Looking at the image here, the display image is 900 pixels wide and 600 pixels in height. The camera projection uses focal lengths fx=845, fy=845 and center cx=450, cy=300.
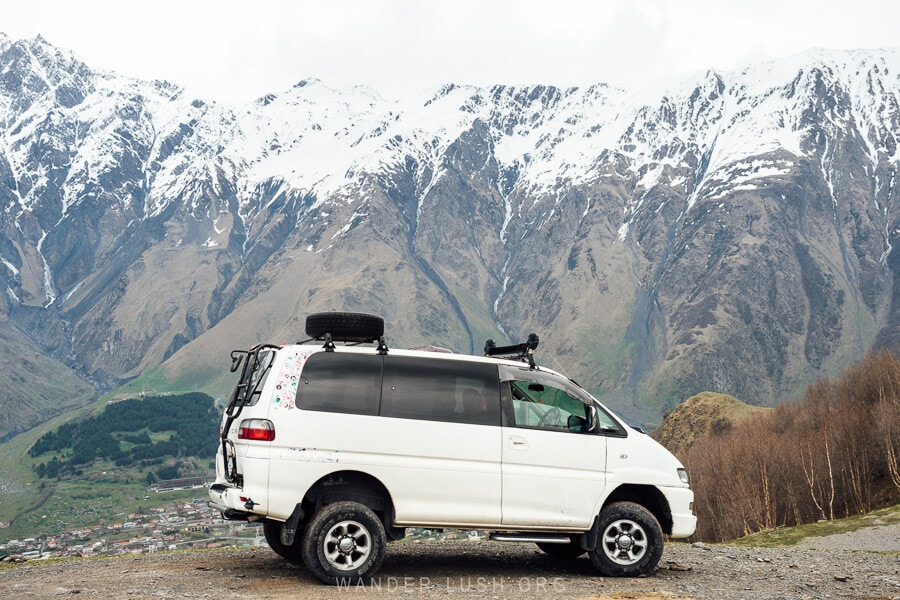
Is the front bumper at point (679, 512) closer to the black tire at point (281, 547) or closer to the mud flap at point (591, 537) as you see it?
the mud flap at point (591, 537)

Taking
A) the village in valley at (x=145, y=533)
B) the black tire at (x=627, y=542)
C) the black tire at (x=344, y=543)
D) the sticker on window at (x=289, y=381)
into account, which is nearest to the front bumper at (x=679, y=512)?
the black tire at (x=627, y=542)

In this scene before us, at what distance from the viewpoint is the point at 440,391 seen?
1360cm

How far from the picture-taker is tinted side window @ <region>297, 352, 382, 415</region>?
1313cm

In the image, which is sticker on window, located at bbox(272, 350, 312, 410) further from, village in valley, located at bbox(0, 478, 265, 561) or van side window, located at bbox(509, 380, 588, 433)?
village in valley, located at bbox(0, 478, 265, 561)

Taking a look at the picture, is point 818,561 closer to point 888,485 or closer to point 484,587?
point 484,587

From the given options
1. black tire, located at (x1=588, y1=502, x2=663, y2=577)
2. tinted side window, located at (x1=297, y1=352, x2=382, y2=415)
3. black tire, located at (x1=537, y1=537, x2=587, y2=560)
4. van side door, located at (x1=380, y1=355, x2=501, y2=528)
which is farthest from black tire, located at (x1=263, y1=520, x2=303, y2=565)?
black tire, located at (x1=588, y1=502, x2=663, y2=577)

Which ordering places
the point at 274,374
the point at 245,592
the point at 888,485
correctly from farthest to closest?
the point at 888,485
the point at 274,374
the point at 245,592

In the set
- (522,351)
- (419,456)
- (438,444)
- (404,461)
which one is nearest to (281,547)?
(404,461)

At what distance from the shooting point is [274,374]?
13.2 metres

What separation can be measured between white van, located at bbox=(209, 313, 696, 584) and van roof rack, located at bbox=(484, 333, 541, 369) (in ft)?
0.19

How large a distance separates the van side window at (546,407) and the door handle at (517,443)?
0.23 m

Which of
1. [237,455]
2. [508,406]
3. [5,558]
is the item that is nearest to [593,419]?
[508,406]

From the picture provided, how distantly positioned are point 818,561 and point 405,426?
1025cm

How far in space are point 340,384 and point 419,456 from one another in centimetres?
168
